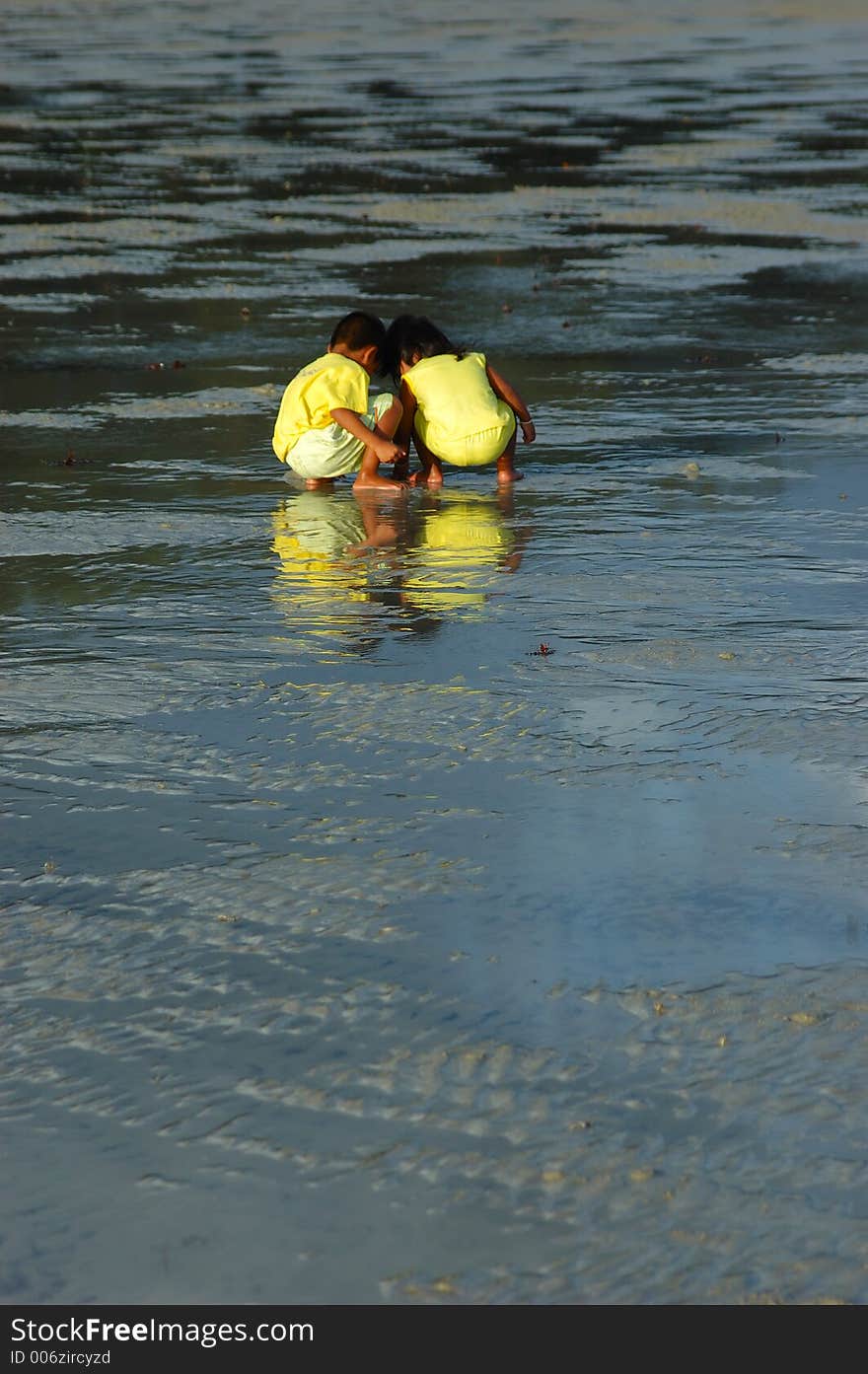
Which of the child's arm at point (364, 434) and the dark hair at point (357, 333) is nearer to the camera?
the child's arm at point (364, 434)

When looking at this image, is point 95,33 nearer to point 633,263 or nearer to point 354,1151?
point 633,263

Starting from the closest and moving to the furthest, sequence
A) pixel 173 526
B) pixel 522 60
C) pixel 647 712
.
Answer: pixel 647 712 < pixel 173 526 < pixel 522 60

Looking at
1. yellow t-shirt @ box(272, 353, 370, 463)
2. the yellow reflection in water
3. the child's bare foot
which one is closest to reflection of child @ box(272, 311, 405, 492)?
yellow t-shirt @ box(272, 353, 370, 463)

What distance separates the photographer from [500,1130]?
12.3 feet

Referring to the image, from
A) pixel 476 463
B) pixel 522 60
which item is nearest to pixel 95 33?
pixel 522 60

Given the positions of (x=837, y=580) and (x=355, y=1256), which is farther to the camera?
(x=837, y=580)

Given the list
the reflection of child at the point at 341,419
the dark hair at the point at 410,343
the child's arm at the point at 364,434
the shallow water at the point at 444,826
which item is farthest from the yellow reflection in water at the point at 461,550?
the dark hair at the point at 410,343

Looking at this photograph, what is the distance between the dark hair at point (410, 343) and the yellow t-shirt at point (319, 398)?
0.15 meters

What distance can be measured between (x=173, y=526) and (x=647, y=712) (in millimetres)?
3027

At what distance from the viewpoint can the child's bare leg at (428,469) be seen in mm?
9194

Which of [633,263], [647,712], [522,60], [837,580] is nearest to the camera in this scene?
[647,712]

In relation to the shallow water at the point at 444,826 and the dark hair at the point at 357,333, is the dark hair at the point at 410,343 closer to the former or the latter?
the dark hair at the point at 357,333

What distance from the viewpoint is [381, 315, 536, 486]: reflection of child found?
29.7ft

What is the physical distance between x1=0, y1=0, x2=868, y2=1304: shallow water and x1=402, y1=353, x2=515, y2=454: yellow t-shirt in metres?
0.26
